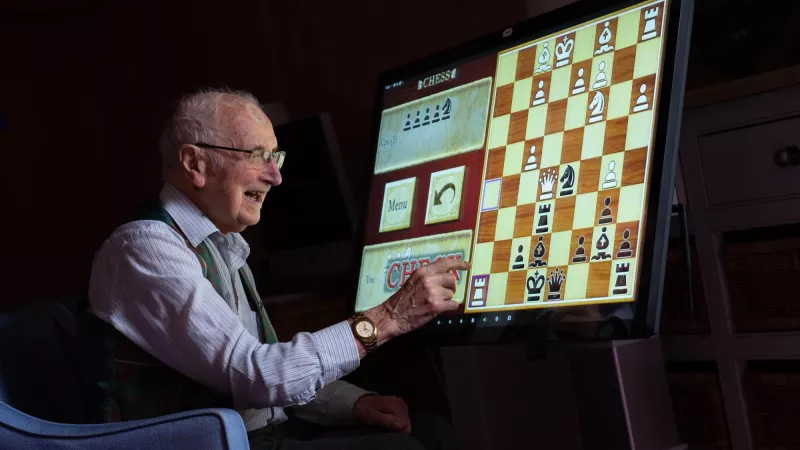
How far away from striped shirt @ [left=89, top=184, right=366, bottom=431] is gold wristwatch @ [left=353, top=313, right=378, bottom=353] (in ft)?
0.05

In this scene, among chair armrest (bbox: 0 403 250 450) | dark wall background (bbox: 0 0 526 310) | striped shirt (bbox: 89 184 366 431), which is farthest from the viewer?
dark wall background (bbox: 0 0 526 310)

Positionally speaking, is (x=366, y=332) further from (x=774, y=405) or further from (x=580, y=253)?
(x=774, y=405)

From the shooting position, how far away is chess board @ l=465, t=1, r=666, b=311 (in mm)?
1600

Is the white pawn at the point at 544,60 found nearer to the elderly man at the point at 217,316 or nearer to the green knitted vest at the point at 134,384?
the elderly man at the point at 217,316

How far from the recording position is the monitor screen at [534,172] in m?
1.60

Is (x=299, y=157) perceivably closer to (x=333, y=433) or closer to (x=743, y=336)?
(x=333, y=433)

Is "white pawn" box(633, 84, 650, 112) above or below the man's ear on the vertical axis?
above

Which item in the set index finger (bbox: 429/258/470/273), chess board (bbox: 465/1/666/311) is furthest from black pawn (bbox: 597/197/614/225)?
index finger (bbox: 429/258/470/273)

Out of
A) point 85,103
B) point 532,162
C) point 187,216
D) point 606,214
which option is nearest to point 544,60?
point 532,162

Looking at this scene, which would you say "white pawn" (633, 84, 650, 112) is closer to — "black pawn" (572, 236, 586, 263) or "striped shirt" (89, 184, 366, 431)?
"black pawn" (572, 236, 586, 263)

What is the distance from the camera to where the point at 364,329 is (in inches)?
64.8

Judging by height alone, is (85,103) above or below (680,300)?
above

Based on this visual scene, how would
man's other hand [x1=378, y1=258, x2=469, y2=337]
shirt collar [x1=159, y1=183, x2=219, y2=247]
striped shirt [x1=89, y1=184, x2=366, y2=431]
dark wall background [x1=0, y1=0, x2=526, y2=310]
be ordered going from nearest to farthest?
striped shirt [x1=89, y1=184, x2=366, y2=431] < man's other hand [x1=378, y1=258, x2=469, y2=337] < shirt collar [x1=159, y1=183, x2=219, y2=247] < dark wall background [x1=0, y1=0, x2=526, y2=310]

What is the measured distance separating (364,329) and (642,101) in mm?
623
